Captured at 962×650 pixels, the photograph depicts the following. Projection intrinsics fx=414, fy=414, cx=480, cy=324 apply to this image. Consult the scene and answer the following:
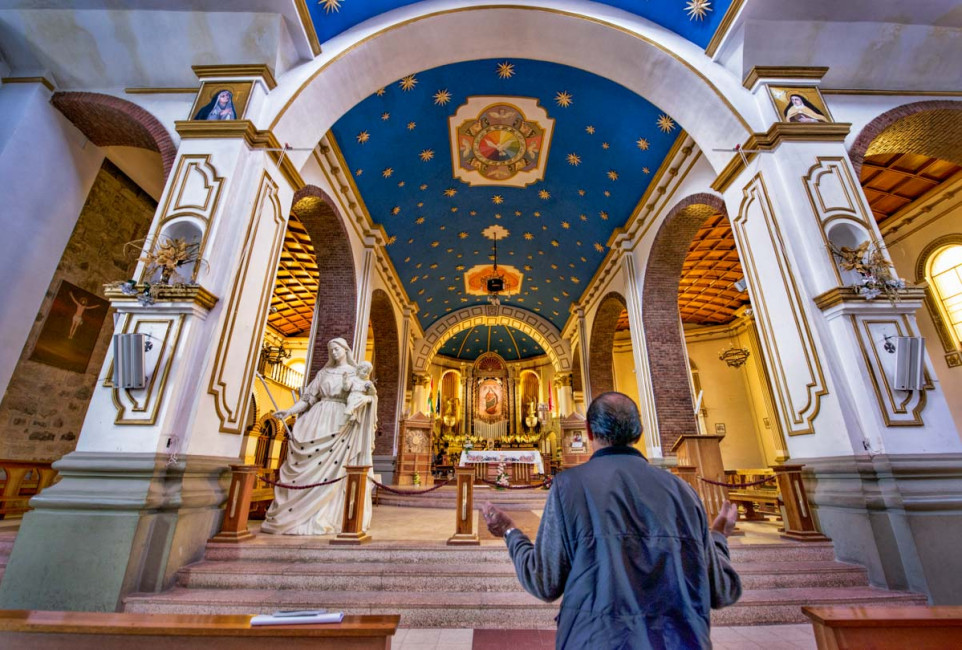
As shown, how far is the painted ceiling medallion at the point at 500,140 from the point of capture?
7.80 m

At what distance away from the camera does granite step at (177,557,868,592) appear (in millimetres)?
3348

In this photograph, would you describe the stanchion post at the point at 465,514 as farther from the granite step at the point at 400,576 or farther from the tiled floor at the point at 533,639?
the tiled floor at the point at 533,639

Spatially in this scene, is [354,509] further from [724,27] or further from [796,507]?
[724,27]

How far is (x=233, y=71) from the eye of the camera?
4.95 m

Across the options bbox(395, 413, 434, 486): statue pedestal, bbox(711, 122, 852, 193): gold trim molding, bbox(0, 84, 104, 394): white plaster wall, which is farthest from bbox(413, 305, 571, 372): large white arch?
bbox(711, 122, 852, 193): gold trim molding

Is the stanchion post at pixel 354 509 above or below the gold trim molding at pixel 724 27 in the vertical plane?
below

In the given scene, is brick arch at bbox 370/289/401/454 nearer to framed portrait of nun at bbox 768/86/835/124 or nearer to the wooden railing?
the wooden railing

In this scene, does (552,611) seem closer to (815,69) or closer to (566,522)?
(566,522)

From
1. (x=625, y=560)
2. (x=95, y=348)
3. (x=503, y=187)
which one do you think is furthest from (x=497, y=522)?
(x=503, y=187)

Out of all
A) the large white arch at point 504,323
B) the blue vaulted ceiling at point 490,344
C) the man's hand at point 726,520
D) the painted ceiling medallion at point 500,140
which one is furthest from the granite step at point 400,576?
the blue vaulted ceiling at point 490,344

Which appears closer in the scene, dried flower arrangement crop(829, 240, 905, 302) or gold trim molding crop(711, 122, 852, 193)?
dried flower arrangement crop(829, 240, 905, 302)

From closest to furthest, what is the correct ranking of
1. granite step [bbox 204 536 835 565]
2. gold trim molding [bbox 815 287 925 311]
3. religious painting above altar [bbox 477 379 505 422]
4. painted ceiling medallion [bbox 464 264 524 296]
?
granite step [bbox 204 536 835 565] < gold trim molding [bbox 815 287 925 311] < painted ceiling medallion [bbox 464 264 524 296] < religious painting above altar [bbox 477 379 505 422]

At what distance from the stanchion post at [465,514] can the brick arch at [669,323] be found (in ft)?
15.1

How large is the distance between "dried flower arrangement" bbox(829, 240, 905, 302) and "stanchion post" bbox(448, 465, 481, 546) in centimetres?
421
